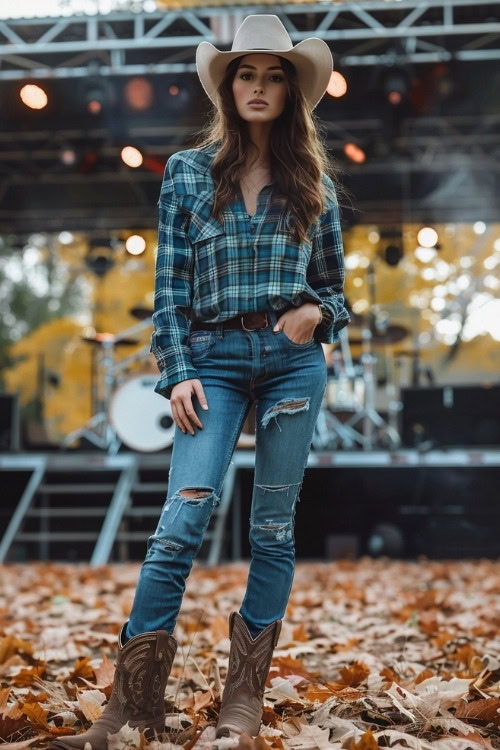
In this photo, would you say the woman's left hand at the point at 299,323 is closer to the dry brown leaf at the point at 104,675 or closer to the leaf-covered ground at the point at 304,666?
the leaf-covered ground at the point at 304,666

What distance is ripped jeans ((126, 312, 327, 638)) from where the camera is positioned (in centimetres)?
227

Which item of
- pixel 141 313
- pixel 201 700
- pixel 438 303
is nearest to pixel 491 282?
pixel 438 303

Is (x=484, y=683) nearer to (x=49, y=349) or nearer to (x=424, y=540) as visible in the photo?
(x=424, y=540)

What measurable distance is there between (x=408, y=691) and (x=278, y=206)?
1388 millimetres

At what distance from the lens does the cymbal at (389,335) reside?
12.1 meters

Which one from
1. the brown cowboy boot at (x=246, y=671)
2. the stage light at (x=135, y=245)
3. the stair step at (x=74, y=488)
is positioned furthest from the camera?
the stage light at (x=135, y=245)

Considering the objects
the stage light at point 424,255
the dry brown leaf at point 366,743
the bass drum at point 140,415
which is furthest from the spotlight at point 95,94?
the stage light at point 424,255

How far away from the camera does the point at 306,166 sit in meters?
2.45

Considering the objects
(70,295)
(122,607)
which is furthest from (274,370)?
(70,295)

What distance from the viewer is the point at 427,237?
439 inches

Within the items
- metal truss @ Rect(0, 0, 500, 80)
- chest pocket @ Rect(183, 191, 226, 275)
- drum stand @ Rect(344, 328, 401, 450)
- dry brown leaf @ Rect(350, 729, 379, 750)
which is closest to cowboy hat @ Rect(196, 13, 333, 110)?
chest pocket @ Rect(183, 191, 226, 275)

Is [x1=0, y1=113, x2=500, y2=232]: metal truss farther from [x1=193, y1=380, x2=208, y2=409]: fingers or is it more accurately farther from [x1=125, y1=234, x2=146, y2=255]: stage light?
[x1=193, y1=380, x2=208, y2=409]: fingers

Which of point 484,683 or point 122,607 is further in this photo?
point 122,607

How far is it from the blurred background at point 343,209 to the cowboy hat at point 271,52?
462 centimetres
